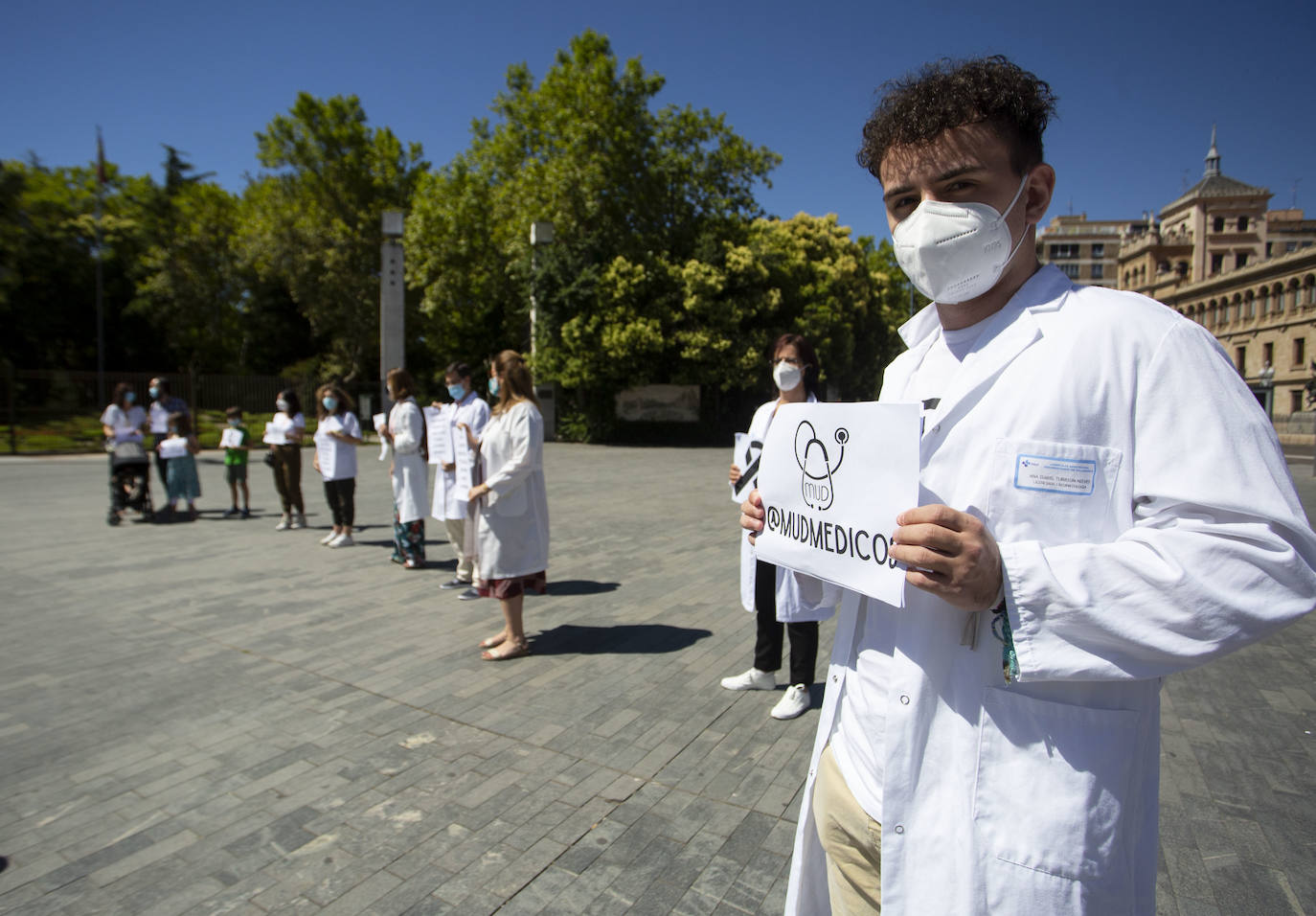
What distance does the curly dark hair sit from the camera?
4.63 ft

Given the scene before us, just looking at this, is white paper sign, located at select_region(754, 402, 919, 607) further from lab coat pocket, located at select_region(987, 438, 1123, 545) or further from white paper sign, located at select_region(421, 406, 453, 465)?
white paper sign, located at select_region(421, 406, 453, 465)

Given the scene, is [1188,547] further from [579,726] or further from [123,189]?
[123,189]

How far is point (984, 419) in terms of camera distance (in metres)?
1.31

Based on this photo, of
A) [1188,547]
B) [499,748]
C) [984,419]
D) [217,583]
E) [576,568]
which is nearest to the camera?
[1188,547]

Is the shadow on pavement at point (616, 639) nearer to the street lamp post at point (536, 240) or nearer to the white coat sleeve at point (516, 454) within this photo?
the white coat sleeve at point (516, 454)

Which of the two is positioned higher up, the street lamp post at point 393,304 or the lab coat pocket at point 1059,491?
the street lamp post at point 393,304

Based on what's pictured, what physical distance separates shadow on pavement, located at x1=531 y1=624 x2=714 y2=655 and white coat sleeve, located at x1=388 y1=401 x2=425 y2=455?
10.1 feet

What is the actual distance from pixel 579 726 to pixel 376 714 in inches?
48.1

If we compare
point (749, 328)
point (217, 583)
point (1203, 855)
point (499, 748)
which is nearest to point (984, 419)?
point (1203, 855)

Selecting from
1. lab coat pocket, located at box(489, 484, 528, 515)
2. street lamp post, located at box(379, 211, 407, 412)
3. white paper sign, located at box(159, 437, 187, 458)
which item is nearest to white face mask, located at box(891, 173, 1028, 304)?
lab coat pocket, located at box(489, 484, 528, 515)

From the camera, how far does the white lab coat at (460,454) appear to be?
695 cm

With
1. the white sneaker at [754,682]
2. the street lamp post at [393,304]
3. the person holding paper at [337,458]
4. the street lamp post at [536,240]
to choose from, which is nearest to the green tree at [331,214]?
the street lamp post at [536,240]

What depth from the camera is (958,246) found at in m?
1.50

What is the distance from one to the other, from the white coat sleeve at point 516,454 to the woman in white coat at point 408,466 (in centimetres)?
305
